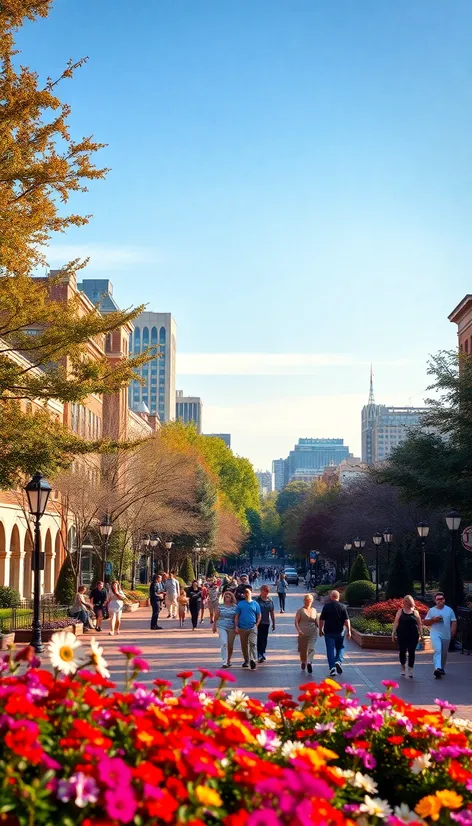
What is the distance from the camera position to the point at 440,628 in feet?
59.0

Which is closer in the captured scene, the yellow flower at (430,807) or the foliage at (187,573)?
the yellow flower at (430,807)

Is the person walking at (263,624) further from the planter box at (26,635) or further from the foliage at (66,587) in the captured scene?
the foliage at (66,587)

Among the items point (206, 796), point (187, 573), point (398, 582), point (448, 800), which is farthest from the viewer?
point (187, 573)

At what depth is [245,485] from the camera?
110438 millimetres

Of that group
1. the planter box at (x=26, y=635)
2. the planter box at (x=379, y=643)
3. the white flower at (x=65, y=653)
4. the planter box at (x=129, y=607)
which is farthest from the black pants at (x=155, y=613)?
the white flower at (x=65, y=653)

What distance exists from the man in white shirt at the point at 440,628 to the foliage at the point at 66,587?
66.8 ft

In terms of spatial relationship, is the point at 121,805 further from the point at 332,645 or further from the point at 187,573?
the point at 187,573

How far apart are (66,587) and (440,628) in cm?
2098

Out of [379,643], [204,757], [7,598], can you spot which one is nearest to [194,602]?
[379,643]

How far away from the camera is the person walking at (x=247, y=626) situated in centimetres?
1881

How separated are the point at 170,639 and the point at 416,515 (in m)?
30.7

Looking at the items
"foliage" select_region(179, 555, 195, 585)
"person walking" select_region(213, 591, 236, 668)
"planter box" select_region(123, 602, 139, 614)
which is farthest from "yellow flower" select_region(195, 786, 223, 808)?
"foliage" select_region(179, 555, 195, 585)

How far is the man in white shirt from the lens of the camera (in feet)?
59.0

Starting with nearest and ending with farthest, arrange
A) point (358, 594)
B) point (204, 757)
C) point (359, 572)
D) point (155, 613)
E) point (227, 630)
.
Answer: point (204, 757)
point (227, 630)
point (155, 613)
point (358, 594)
point (359, 572)
